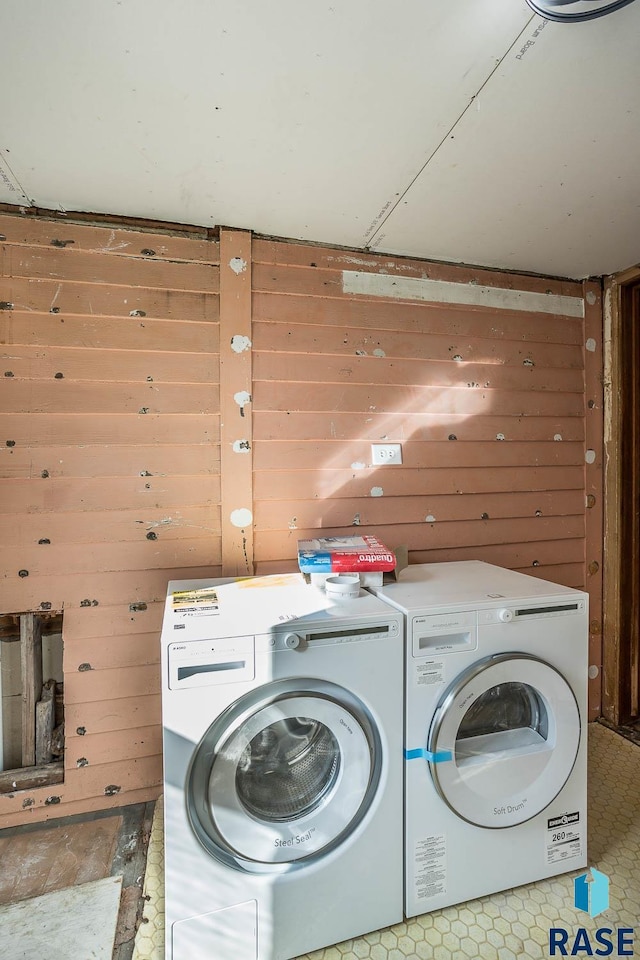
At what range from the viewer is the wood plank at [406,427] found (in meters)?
1.97

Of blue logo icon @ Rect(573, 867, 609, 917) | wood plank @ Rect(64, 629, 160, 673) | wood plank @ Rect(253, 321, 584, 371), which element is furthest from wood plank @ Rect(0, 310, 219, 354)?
blue logo icon @ Rect(573, 867, 609, 917)

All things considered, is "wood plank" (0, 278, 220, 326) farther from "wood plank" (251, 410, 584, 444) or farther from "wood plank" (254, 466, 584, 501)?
"wood plank" (254, 466, 584, 501)

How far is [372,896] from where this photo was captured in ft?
4.43

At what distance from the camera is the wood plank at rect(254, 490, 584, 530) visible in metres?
1.98

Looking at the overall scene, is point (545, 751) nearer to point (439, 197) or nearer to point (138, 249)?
point (439, 197)

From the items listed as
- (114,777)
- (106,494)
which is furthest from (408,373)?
(114,777)

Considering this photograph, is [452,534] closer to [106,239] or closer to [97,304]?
[97,304]

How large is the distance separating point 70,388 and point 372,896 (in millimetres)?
1928

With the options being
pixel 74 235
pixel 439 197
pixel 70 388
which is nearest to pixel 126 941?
pixel 70 388

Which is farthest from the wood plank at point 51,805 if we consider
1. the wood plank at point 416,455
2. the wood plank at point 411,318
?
the wood plank at point 411,318

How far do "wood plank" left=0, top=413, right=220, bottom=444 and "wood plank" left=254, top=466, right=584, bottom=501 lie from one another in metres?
0.31

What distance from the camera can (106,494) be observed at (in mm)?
1805

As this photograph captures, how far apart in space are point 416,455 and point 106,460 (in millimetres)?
1303

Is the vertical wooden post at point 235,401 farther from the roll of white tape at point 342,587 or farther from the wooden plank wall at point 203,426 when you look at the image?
the roll of white tape at point 342,587
